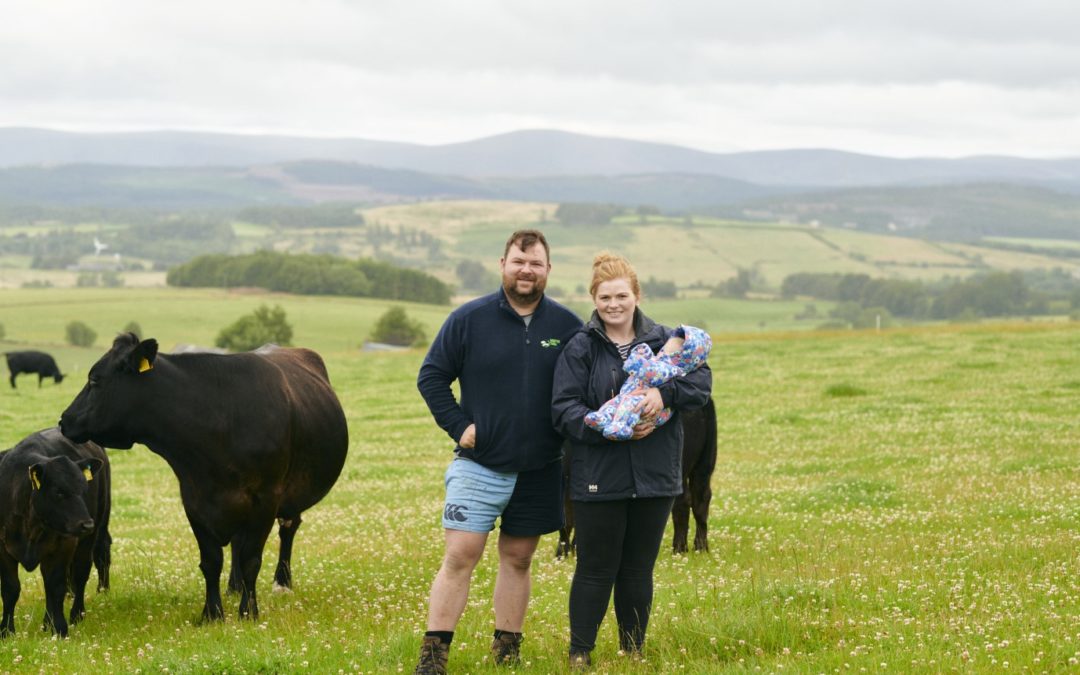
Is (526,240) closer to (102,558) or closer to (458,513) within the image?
(458,513)

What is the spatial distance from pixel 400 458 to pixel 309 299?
101m

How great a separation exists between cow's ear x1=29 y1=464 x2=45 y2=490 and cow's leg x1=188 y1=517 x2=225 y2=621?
1352mm

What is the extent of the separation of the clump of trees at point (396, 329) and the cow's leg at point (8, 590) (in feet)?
275

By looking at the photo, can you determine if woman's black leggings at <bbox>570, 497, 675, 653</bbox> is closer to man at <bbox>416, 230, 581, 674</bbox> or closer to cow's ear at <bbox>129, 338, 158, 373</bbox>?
man at <bbox>416, 230, 581, 674</bbox>

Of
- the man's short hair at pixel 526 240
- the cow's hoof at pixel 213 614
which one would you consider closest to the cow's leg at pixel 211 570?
the cow's hoof at pixel 213 614

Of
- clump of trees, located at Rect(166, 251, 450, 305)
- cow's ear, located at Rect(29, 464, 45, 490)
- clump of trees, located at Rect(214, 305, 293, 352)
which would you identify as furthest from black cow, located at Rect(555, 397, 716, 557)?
clump of trees, located at Rect(166, 251, 450, 305)

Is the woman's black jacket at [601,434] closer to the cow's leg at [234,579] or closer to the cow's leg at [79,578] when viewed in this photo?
the cow's leg at [234,579]

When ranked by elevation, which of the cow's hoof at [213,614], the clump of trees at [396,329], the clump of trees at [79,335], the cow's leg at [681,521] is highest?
the cow's leg at [681,521]

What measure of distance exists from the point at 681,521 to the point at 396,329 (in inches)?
3321

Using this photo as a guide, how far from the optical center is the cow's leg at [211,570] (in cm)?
1072

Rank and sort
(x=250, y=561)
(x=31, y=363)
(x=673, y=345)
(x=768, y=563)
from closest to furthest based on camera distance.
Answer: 1. (x=673, y=345)
2. (x=250, y=561)
3. (x=768, y=563)
4. (x=31, y=363)

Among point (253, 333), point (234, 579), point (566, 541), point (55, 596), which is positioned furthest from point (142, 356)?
point (253, 333)

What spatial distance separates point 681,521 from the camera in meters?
13.2

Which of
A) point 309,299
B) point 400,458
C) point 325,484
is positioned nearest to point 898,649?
point 325,484
